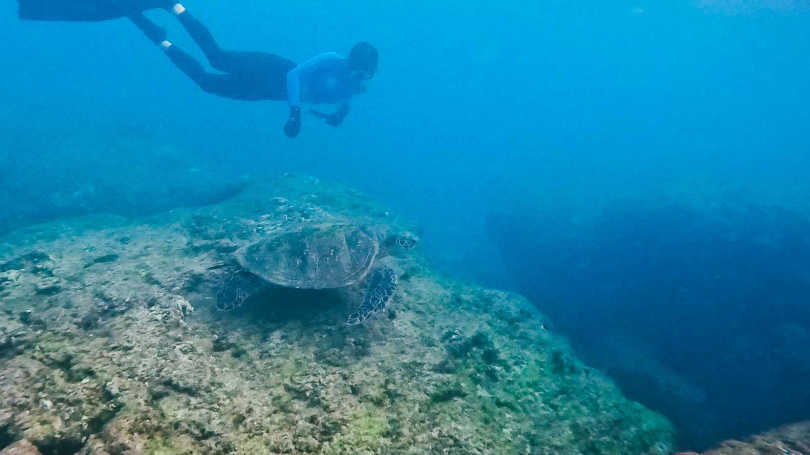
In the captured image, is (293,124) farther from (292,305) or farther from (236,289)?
(292,305)

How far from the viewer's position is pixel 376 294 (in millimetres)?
4539

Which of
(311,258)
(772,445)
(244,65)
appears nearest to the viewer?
(772,445)

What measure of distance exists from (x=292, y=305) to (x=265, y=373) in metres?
1.18

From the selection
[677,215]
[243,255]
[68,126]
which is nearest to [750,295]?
[677,215]

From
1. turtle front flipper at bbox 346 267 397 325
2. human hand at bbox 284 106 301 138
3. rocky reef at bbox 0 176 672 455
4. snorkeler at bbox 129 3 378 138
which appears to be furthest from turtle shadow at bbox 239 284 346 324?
snorkeler at bbox 129 3 378 138

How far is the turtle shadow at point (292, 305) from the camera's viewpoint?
412 centimetres

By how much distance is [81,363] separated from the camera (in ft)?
9.34

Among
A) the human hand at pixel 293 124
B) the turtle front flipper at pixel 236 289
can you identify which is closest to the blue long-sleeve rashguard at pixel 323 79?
the human hand at pixel 293 124

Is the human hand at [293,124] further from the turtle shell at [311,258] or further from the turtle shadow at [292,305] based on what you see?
the turtle shadow at [292,305]

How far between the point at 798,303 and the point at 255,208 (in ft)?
37.4

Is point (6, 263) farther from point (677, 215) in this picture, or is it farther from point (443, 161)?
point (443, 161)

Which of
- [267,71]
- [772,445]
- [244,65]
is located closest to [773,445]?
[772,445]

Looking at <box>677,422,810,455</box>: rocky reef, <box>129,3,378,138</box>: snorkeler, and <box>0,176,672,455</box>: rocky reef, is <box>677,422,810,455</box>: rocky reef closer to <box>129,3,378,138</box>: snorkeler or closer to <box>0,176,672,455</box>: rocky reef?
<box>0,176,672,455</box>: rocky reef

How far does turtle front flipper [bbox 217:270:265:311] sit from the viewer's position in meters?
4.05
